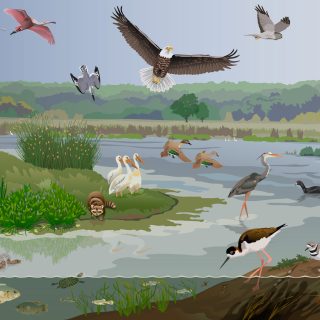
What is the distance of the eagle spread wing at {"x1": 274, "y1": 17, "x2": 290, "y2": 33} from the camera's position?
10237 millimetres

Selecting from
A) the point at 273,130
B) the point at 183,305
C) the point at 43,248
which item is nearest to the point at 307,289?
the point at 183,305

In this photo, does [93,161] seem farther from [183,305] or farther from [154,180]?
[183,305]

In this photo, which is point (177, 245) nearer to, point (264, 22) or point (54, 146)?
point (264, 22)

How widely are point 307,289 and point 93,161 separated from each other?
11104 mm

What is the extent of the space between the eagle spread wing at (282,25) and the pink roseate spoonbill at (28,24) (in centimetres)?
323

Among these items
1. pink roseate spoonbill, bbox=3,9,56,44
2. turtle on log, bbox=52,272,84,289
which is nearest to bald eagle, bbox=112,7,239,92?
pink roseate spoonbill, bbox=3,9,56,44

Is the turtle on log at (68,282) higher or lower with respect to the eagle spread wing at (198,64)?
lower

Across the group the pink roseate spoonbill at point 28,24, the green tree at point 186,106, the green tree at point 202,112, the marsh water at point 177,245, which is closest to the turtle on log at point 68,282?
the marsh water at point 177,245

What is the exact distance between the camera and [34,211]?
12.0 m

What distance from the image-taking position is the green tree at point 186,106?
6581cm

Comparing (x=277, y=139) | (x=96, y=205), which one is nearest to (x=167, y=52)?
(x=96, y=205)

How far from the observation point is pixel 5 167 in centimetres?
1518

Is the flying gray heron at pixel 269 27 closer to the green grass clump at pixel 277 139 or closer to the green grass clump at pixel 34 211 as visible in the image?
the green grass clump at pixel 34 211

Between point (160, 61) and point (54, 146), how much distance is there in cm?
744
